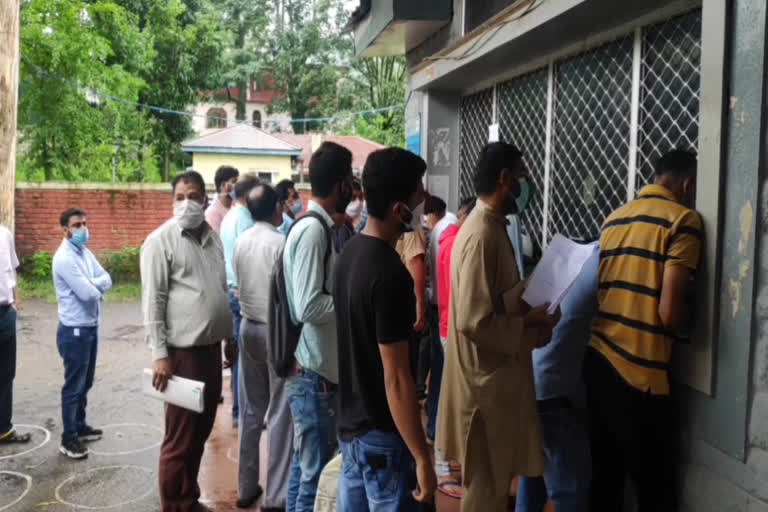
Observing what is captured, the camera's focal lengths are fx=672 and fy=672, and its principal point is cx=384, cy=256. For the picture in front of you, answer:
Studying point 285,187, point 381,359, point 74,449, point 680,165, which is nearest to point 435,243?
point 680,165

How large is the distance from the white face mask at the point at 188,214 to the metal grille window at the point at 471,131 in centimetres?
296

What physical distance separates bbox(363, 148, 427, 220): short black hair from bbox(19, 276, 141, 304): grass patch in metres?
11.6

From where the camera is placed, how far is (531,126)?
521 cm

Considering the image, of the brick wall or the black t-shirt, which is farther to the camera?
the brick wall

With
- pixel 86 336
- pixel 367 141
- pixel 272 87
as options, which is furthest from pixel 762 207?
pixel 272 87

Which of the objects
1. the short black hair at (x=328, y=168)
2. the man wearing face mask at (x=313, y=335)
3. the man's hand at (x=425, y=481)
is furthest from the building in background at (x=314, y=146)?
the man's hand at (x=425, y=481)

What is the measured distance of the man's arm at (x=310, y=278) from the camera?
3156 mm

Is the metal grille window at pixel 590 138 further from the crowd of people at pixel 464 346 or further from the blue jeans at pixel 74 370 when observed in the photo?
the blue jeans at pixel 74 370

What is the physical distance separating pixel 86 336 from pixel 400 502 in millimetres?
3784

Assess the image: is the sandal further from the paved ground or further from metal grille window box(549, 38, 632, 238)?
metal grille window box(549, 38, 632, 238)

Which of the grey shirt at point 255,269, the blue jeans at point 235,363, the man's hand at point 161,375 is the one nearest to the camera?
the man's hand at point 161,375

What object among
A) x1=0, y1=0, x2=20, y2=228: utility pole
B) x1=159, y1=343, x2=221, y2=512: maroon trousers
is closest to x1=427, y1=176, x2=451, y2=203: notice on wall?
x1=159, y1=343, x2=221, y2=512: maroon trousers

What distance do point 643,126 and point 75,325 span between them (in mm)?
4258

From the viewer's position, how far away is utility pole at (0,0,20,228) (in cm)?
877
